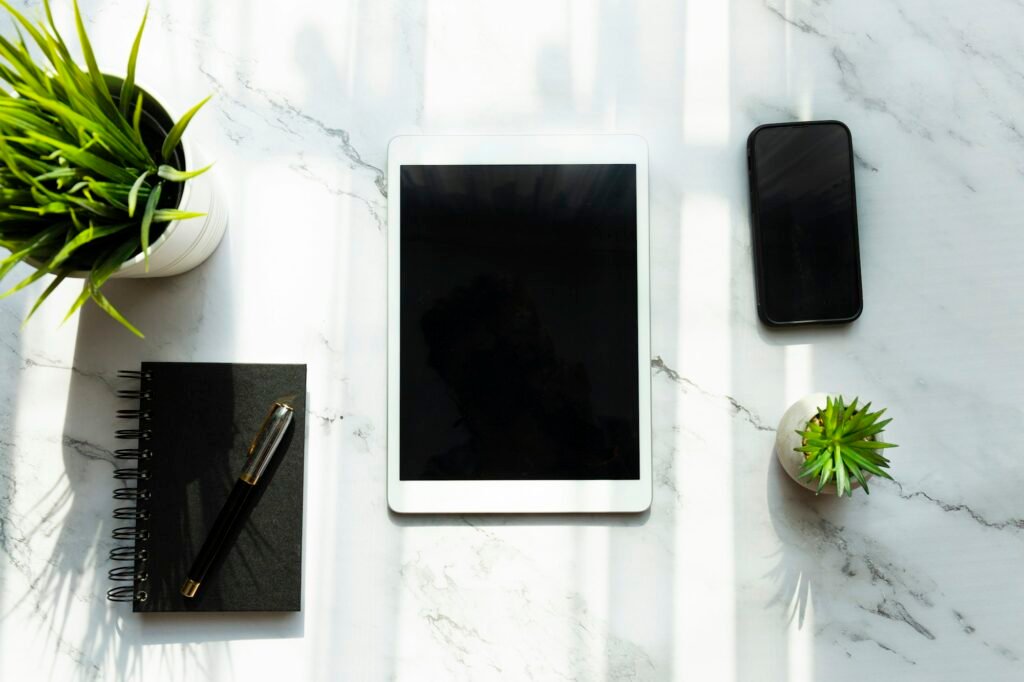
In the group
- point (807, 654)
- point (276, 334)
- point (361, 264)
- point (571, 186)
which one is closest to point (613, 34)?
point (571, 186)

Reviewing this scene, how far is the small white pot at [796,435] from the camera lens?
68 cm

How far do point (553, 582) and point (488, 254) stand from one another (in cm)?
32

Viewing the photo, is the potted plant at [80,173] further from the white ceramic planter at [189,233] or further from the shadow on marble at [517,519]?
the shadow on marble at [517,519]

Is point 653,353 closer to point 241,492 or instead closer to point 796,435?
point 796,435

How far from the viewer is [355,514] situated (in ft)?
2.35

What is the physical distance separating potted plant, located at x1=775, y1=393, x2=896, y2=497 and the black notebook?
18.0 inches

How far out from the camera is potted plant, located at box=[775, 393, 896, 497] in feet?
2.12

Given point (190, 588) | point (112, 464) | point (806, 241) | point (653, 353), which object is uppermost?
point (806, 241)

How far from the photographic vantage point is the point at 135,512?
700mm

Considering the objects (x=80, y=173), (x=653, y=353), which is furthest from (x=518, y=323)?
(x=80, y=173)

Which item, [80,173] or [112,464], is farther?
[112,464]

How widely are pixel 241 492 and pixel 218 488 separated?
0.03 meters

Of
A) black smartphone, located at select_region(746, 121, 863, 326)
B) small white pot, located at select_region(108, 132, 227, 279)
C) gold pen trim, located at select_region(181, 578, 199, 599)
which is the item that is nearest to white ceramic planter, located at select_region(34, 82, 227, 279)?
small white pot, located at select_region(108, 132, 227, 279)

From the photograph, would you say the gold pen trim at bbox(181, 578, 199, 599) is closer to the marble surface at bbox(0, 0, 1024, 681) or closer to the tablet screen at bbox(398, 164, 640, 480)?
the marble surface at bbox(0, 0, 1024, 681)
